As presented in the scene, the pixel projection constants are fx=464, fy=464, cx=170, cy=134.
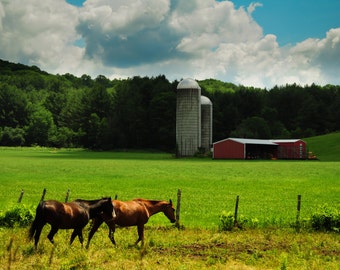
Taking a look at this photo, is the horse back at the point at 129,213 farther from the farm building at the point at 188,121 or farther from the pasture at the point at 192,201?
the farm building at the point at 188,121

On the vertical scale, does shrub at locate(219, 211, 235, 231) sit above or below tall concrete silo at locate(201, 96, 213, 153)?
below

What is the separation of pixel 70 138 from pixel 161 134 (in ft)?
106

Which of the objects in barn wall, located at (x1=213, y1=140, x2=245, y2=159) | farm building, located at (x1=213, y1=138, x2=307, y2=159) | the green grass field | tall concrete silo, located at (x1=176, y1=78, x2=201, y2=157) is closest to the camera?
the green grass field

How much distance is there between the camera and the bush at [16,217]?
1552cm

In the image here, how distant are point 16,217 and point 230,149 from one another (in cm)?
6599

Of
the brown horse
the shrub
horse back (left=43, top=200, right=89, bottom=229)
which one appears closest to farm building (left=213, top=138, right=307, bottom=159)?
the shrub

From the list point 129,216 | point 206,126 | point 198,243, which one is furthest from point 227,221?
point 206,126

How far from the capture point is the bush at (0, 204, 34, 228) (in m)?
15.5

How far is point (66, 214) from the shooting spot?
1202cm

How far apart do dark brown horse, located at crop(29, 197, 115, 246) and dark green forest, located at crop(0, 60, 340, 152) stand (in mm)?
95029

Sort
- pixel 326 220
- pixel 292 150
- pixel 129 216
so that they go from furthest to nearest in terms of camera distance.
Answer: pixel 292 150, pixel 326 220, pixel 129 216

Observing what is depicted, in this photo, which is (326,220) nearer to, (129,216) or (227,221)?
(227,221)

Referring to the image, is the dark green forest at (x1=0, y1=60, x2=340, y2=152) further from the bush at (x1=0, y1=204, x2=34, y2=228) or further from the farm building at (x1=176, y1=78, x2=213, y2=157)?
the bush at (x1=0, y1=204, x2=34, y2=228)

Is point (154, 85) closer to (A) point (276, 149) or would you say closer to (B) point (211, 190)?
(A) point (276, 149)
